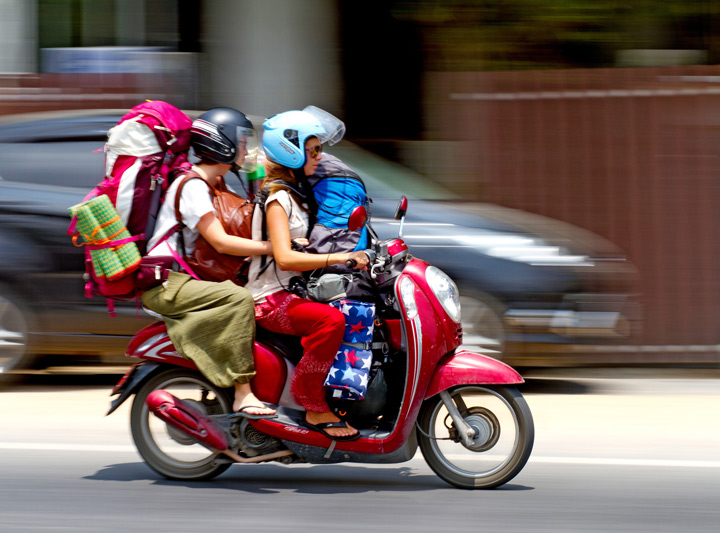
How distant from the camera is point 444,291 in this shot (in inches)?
202

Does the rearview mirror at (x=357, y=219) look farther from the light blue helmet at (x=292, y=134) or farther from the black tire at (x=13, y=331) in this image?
the black tire at (x=13, y=331)

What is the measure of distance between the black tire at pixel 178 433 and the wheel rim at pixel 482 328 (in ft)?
8.39

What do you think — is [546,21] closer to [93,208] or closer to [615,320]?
[615,320]

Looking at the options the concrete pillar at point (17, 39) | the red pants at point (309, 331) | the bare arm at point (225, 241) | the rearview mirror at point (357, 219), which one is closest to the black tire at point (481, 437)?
the red pants at point (309, 331)

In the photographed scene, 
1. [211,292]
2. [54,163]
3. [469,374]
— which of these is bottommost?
[469,374]

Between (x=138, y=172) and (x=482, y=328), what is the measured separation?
10.4 ft

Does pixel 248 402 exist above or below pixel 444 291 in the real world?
below

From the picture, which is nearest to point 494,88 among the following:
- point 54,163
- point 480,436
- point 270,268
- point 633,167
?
point 633,167

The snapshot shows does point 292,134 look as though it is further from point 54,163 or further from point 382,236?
point 54,163

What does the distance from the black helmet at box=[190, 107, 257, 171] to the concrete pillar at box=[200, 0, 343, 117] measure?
242 inches

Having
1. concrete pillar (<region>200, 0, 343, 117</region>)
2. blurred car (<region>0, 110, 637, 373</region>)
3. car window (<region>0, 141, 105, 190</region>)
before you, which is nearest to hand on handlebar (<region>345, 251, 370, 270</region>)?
blurred car (<region>0, 110, 637, 373</region>)

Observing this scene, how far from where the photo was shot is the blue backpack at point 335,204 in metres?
5.08

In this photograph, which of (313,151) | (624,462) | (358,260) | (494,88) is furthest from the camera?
(494,88)

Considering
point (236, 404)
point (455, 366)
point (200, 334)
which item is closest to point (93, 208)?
point (200, 334)
